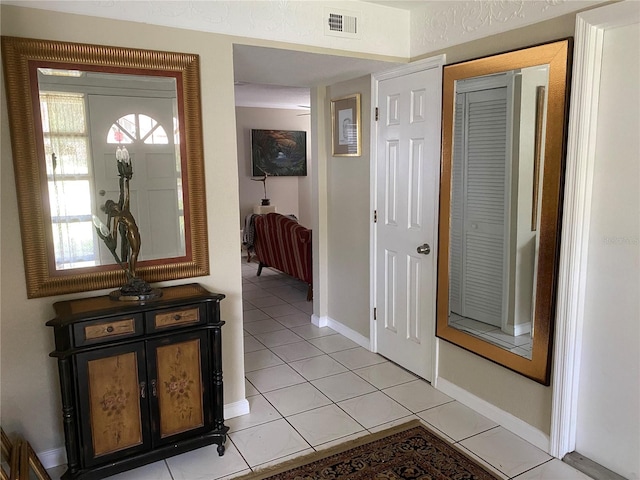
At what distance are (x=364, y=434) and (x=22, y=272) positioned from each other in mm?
1899

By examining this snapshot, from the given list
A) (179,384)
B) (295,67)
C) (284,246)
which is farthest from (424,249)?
(284,246)

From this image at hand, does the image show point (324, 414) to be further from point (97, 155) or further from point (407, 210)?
point (97, 155)

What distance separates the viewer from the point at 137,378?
221 centimetres

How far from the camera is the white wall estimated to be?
2029mm

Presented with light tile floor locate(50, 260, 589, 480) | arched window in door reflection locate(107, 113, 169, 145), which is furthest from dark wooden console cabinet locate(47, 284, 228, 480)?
arched window in door reflection locate(107, 113, 169, 145)

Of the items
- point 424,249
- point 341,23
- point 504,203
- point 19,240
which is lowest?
point 424,249

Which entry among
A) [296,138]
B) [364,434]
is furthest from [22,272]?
[296,138]

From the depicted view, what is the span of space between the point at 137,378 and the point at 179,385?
0.21m

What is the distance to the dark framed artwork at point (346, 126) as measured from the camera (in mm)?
3674

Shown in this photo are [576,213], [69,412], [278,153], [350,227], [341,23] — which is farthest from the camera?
[278,153]

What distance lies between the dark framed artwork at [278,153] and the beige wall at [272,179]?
9 cm

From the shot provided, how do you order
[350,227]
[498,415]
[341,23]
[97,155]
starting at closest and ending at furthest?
[97,155] < [498,415] < [341,23] < [350,227]

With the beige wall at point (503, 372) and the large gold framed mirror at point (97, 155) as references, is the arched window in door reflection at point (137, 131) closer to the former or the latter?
the large gold framed mirror at point (97, 155)

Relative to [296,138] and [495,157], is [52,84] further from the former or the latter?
[296,138]
